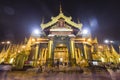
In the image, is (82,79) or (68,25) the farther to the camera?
(68,25)

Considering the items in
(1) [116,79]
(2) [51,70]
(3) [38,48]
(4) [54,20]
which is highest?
(4) [54,20]

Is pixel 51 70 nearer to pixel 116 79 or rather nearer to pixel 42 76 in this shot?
pixel 42 76

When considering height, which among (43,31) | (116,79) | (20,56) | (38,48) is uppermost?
(43,31)

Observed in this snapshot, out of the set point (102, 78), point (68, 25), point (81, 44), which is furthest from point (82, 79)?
point (68, 25)

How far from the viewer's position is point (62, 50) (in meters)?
23.0

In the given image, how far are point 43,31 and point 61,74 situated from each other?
1182 centimetres

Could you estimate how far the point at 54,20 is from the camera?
20.7 meters

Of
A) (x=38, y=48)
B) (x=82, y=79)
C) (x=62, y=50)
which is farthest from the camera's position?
(x=62, y=50)

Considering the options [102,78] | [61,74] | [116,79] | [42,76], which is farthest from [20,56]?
[116,79]

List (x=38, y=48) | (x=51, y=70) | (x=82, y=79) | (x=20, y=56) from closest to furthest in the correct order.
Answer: (x=82, y=79)
(x=51, y=70)
(x=20, y=56)
(x=38, y=48)

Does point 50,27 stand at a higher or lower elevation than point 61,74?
higher

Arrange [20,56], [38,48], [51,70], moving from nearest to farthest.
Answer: [51,70] → [20,56] → [38,48]

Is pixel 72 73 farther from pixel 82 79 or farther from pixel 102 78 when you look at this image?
pixel 102 78

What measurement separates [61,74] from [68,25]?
11.7 meters
